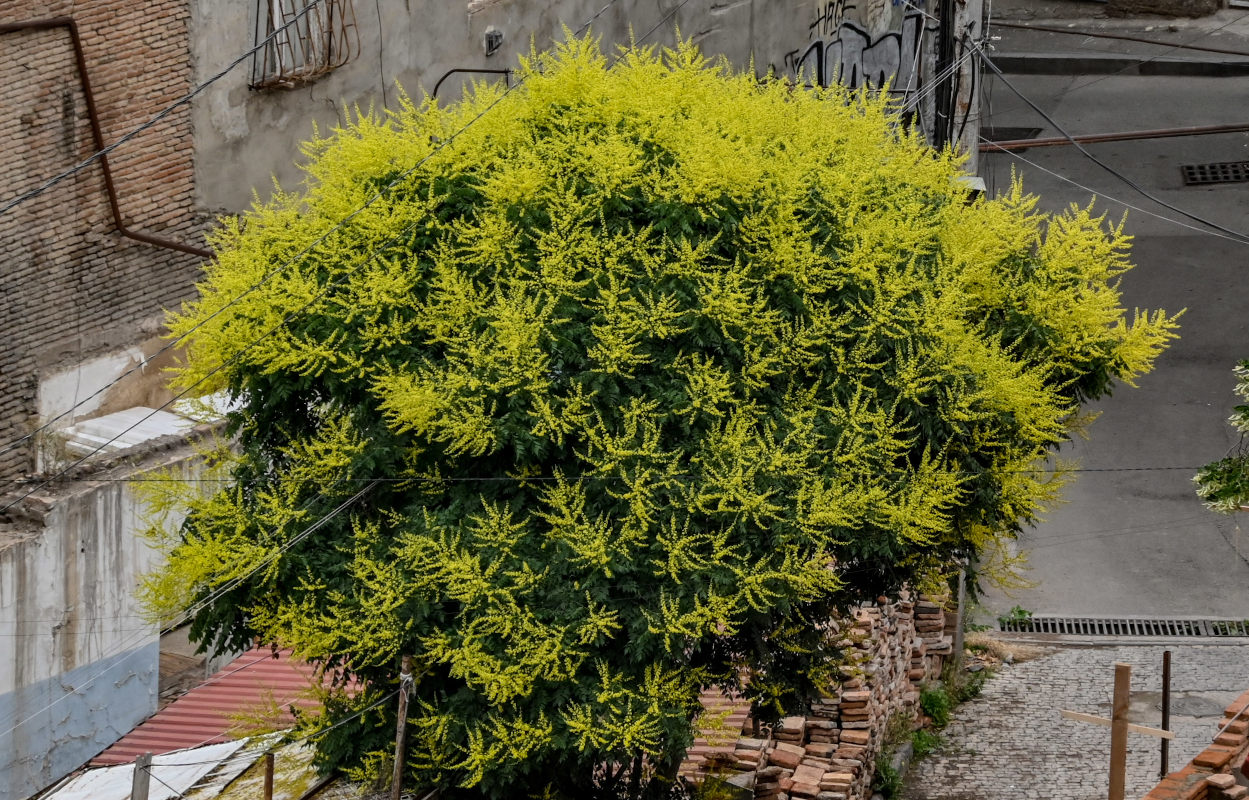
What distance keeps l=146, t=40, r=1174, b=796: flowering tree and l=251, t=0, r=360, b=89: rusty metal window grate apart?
4.58m

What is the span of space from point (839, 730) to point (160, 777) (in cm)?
615

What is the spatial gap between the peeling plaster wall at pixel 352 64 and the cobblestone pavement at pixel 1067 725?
8.53m

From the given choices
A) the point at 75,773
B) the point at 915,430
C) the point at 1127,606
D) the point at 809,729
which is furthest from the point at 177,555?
the point at 1127,606

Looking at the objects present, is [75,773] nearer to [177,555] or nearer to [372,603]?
[177,555]

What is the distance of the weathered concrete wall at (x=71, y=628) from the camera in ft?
49.0

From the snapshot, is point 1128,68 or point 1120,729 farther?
point 1128,68

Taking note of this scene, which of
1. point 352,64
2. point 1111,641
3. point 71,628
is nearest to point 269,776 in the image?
point 71,628

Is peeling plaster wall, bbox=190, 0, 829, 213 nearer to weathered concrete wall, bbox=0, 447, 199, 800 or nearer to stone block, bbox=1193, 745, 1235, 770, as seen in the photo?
weathered concrete wall, bbox=0, 447, 199, 800

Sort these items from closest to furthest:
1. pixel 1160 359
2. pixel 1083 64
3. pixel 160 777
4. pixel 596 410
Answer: pixel 596 410 → pixel 160 777 → pixel 1160 359 → pixel 1083 64

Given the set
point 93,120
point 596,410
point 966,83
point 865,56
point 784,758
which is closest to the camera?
point 596,410

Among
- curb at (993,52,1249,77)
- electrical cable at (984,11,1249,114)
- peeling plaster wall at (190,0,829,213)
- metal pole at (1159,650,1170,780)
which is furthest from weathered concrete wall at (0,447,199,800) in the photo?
curb at (993,52,1249,77)

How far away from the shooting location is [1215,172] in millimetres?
27812

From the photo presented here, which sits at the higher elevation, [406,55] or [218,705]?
[406,55]

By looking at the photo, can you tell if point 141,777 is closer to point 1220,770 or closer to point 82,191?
point 82,191
